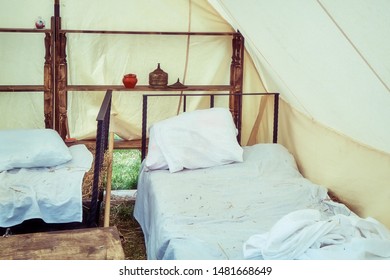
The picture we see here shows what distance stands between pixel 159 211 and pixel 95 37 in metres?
1.93

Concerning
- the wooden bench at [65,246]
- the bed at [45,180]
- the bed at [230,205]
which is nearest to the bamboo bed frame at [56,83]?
the bed at [230,205]

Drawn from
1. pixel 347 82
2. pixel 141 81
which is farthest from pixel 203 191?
pixel 141 81

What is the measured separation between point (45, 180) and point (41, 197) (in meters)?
0.16

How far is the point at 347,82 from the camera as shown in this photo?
2422 millimetres

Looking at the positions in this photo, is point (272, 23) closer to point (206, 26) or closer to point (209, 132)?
point (209, 132)

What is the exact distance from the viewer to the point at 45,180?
2.98 m

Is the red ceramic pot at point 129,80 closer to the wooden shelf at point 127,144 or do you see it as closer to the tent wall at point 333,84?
the wooden shelf at point 127,144

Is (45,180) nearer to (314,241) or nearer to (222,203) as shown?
(222,203)

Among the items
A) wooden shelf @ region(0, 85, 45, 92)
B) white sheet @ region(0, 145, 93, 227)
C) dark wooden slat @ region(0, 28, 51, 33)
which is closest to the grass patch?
wooden shelf @ region(0, 85, 45, 92)

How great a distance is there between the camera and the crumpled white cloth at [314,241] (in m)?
1.96

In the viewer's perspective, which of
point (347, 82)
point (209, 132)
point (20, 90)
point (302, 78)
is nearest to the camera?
point (347, 82)

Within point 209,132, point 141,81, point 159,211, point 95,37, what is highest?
point 95,37

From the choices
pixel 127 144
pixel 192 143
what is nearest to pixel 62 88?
pixel 127 144

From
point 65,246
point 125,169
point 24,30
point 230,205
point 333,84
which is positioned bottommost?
point 125,169
